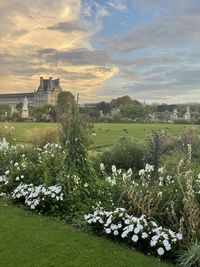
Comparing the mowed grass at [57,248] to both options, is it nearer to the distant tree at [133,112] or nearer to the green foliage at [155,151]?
the green foliage at [155,151]

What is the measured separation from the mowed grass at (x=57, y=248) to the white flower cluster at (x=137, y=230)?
7.3 inches

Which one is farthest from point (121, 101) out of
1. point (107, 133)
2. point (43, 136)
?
point (43, 136)

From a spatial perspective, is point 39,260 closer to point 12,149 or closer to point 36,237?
point 36,237

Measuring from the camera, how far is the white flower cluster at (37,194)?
662 centimetres

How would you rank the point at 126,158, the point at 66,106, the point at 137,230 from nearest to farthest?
the point at 137,230
the point at 66,106
the point at 126,158

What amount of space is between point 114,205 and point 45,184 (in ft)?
4.81

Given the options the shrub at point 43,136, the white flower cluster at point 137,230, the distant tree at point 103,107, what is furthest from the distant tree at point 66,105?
the distant tree at point 103,107

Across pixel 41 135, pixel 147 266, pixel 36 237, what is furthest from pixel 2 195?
pixel 41 135

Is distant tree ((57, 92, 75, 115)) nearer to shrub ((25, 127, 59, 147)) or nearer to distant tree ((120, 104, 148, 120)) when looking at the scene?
shrub ((25, 127, 59, 147))

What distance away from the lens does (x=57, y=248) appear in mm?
5152

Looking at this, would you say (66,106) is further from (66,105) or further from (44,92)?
(44,92)

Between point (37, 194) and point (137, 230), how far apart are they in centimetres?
248

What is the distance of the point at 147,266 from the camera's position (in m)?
4.56

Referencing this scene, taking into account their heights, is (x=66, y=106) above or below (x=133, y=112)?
above
